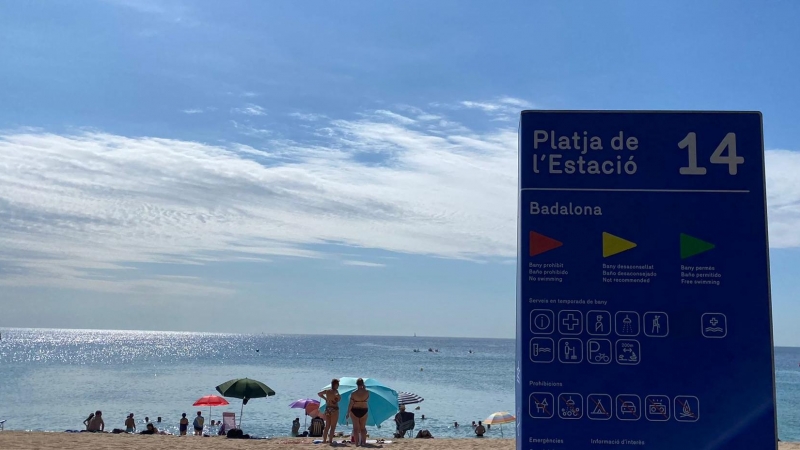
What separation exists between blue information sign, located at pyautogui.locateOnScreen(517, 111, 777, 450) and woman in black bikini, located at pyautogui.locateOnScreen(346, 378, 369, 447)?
946 centimetres

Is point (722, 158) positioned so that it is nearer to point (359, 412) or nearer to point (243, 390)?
point (359, 412)

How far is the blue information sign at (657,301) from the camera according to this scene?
4125 mm

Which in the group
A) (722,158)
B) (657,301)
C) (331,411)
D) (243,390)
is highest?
(722,158)

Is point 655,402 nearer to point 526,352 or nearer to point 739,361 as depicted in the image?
point 739,361

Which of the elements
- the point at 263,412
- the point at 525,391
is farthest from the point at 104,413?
the point at 525,391

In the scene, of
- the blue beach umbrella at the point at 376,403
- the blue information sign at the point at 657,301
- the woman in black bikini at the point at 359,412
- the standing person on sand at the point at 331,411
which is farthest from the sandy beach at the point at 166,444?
the blue information sign at the point at 657,301

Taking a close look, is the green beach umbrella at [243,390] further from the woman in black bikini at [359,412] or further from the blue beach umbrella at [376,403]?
the woman in black bikini at [359,412]

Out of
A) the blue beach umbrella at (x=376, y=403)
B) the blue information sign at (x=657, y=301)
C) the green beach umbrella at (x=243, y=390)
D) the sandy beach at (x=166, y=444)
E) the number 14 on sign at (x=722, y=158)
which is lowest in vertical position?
the sandy beach at (x=166, y=444)

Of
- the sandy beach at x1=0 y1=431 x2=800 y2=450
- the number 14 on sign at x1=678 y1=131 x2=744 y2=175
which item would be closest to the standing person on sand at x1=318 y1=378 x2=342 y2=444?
the sandy beach at x1=0 y1=431 x2=800 y2=450

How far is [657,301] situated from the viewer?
4168 millimetres

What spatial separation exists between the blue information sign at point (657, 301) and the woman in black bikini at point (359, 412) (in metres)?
9.46

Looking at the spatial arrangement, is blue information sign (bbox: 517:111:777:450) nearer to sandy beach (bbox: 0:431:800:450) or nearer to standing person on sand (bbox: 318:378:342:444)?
sandy beach (bbox: 0:431:800:450)

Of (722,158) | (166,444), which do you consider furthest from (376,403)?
(722,158)

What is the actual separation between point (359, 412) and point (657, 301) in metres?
9.99
